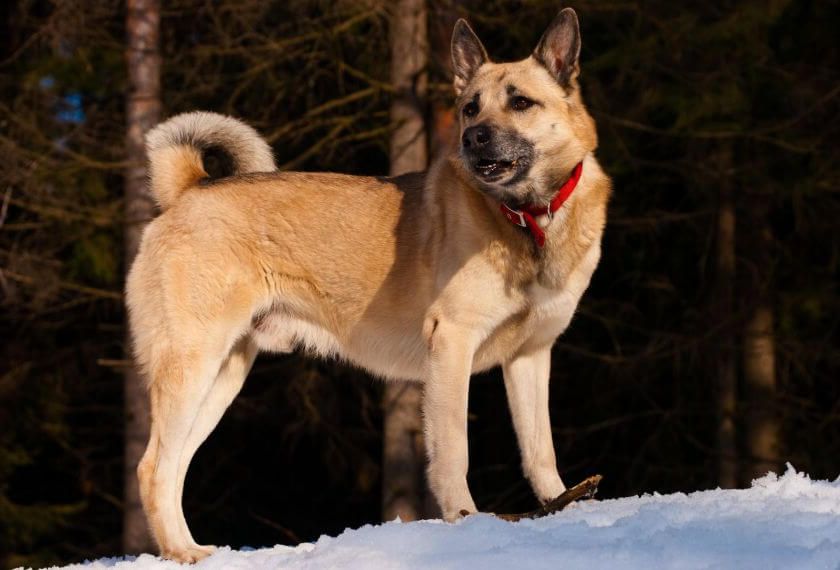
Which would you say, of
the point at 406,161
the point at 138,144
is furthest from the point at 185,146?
the point at 138,144

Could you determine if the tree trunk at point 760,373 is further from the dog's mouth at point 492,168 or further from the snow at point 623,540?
the snow at point 623,540

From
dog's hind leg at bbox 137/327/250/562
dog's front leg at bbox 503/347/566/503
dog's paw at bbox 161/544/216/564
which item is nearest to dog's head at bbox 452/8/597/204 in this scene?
dog's front leg at bbox 503/347/566/503

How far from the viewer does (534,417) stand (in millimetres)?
5156

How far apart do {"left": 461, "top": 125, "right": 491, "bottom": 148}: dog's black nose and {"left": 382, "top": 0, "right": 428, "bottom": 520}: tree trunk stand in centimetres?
445

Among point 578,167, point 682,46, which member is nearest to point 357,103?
point 682,46

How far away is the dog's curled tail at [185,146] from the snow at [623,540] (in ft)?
7.11

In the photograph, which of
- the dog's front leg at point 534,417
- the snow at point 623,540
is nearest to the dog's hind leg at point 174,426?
the snow at point 623,540

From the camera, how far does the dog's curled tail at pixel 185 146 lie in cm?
558

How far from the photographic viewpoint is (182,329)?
500 centimetres

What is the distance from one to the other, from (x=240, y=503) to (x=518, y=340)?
9.88 m

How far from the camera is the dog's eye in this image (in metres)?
4.91

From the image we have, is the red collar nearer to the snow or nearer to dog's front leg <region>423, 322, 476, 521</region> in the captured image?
dog's front leg <region>423, 322, 476, 521</region>

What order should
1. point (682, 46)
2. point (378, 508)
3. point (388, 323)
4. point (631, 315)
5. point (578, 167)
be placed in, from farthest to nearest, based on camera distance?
1. point (378, 508)
2. point (631, 315)
3. point (682, 46)
4. point (388, 323)
5. point (578, 167)

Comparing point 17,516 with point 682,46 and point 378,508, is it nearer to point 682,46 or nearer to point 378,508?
point 378,508
